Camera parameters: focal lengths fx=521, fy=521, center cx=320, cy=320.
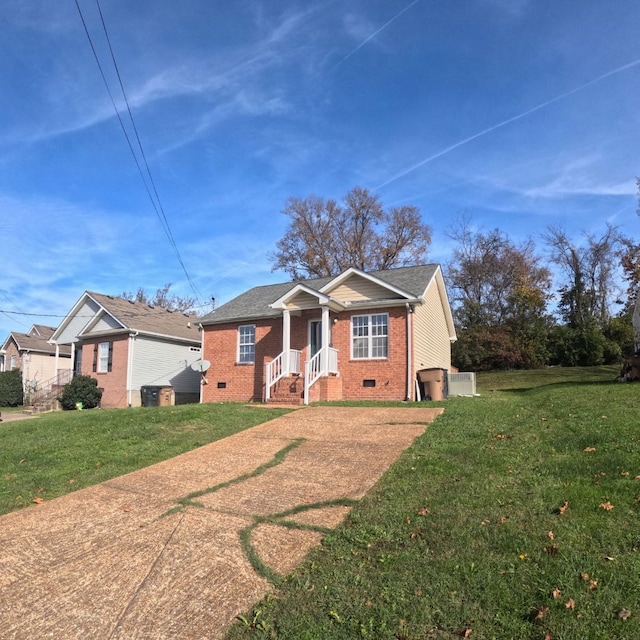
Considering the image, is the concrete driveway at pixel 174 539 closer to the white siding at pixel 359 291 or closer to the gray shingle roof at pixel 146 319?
the white siding at pixel 359 291

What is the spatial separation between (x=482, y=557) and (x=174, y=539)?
2709mm

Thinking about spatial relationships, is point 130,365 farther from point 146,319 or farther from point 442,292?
point 442,292

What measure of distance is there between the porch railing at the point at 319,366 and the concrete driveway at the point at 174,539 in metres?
7.01

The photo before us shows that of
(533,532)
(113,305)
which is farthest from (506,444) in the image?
(113,305)

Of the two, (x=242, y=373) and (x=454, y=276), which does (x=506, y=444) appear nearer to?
(x=242, y=373)

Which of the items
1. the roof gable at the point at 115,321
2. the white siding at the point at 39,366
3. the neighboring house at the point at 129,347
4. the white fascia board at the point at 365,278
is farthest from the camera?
the white siding at the point at 39,366

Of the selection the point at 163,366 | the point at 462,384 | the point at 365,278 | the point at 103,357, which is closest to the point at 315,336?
the point at 365,278

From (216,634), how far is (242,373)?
15.9 metres

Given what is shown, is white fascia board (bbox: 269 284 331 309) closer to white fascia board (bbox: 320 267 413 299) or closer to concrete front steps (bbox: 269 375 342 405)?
white fascia board (bbox: 320 267 413 299)

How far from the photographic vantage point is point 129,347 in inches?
906

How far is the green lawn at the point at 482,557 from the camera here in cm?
324

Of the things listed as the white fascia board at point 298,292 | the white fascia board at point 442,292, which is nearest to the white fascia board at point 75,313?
the white fascia board at point 298,292

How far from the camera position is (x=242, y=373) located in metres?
19.1

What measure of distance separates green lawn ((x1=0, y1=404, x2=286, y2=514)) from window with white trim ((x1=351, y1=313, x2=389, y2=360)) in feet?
15.5
